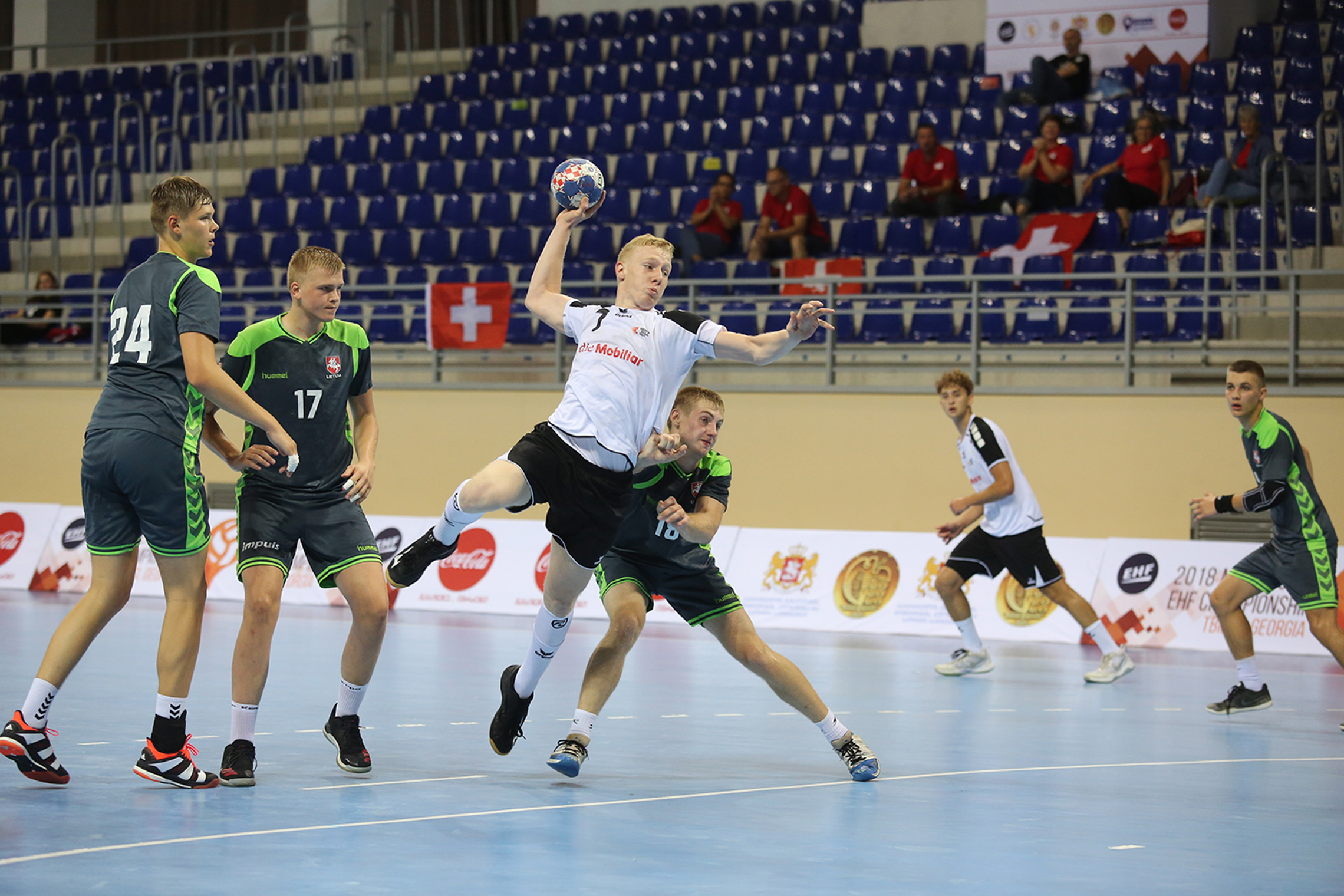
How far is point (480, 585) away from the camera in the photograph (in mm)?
14305

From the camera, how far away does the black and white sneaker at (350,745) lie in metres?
5.88

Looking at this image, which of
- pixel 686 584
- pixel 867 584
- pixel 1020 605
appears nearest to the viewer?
pixel 686 584

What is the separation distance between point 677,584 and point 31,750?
265 centimetres

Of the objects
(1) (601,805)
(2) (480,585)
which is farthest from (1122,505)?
(1) (601,805)

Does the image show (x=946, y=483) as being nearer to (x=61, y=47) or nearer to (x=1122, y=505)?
(x=1122, y=505)

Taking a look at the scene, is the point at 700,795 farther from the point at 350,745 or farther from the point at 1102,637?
the point at 1102,637

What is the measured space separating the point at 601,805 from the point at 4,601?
34.2ft

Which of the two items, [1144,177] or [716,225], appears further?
[716,225]

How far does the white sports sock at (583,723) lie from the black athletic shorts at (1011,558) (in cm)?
488

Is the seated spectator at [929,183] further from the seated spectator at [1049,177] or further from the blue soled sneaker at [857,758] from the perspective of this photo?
the blue soled sneaker at [857,758]

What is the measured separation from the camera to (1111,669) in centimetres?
992

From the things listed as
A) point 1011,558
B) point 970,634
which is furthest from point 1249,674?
point 970,634

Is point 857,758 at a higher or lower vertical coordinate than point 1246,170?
lower

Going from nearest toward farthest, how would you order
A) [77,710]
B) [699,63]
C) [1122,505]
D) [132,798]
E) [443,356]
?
[132,798] → [77,710] → [1122,505] → [443,356] → [699,63]
